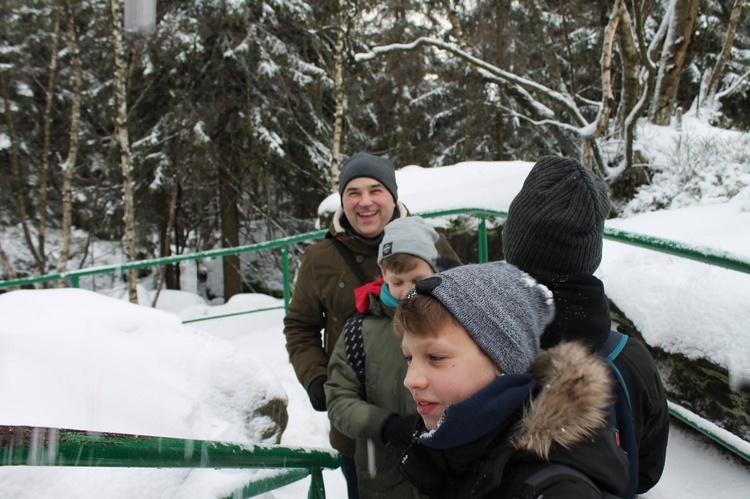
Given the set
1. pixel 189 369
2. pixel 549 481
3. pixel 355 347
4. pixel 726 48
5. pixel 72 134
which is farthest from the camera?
pixel 72 134

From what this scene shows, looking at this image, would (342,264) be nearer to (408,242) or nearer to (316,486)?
(408,242)

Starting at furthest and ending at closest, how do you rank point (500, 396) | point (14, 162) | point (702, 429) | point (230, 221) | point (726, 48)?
point (230, 221) → point (14, 162) → point (726, 48) → point (702, 429) → point (500, 396)

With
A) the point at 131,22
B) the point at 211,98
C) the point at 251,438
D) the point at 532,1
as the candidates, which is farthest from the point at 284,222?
the point at 251,438

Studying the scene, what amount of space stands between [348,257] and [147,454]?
1.35m

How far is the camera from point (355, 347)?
185 cm

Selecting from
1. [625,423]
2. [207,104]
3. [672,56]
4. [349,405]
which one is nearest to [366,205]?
[349,405]

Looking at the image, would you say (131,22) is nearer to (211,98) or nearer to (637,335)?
(211,98)

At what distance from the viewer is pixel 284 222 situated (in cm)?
1394

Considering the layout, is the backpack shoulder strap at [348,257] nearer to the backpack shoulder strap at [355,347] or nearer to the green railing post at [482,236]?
the backpack shoulder strap at [355,347]

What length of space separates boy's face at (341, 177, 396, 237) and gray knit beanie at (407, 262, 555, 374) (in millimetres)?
1188

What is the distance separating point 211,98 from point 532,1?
690 cm

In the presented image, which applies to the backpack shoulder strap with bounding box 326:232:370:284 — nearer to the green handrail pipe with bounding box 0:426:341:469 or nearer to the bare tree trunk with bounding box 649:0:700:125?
the green handrail pipe with bounding box 0:426:341:469

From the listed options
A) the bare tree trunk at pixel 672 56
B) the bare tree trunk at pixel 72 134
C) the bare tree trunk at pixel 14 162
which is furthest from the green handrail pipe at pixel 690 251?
the bare tree trunk at pixel 14 162

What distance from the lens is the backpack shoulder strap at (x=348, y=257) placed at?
2.25 meters
